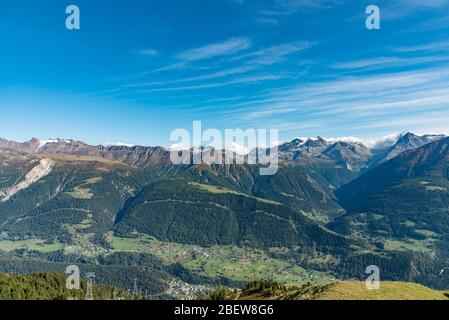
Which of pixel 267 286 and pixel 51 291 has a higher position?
pixel 267 286

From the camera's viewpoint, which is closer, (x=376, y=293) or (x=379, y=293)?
(x=379, y=293)
